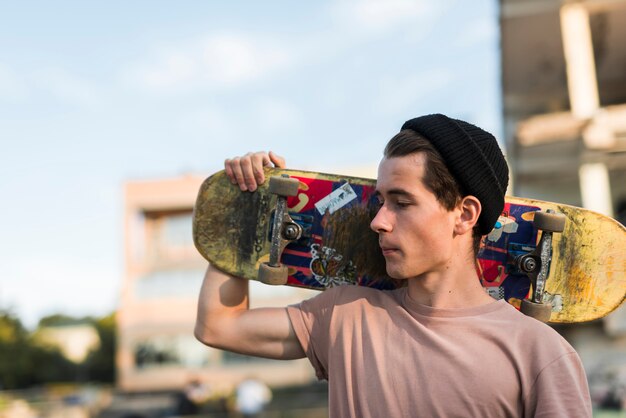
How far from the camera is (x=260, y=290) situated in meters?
36.8

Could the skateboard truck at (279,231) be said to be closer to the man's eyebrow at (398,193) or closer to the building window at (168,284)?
the man's eyebrow at (398,193)

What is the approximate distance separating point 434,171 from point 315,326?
23.8 inches

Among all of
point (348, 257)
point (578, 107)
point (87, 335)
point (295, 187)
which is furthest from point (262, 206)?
point (87, 335)

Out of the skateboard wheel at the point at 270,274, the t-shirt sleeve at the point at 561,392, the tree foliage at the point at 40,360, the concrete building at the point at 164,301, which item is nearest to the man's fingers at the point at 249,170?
the skateboard wheel at the point at 270,274

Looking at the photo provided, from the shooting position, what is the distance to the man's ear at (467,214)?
212 centimetres

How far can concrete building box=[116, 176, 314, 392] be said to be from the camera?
121ft

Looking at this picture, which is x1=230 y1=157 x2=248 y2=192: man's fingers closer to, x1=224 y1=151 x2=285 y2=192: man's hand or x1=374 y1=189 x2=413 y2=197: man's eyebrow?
x1=224 y1=151 x2=285 y2=192: man's hand

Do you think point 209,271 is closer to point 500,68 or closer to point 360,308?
point 360,308

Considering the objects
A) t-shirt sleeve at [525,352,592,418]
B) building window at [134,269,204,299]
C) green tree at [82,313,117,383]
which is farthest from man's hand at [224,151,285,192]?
green tree at [82,313,117,383]

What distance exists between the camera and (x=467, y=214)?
214 cm

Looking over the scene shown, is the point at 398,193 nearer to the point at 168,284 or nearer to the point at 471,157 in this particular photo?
the point at 471,157

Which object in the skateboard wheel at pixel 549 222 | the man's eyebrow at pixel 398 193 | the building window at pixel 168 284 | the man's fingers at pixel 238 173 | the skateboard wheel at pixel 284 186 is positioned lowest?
the building window at pixel 168 284

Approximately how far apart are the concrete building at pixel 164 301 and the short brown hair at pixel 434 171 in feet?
111

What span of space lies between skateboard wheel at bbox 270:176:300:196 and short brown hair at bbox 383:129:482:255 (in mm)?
471
